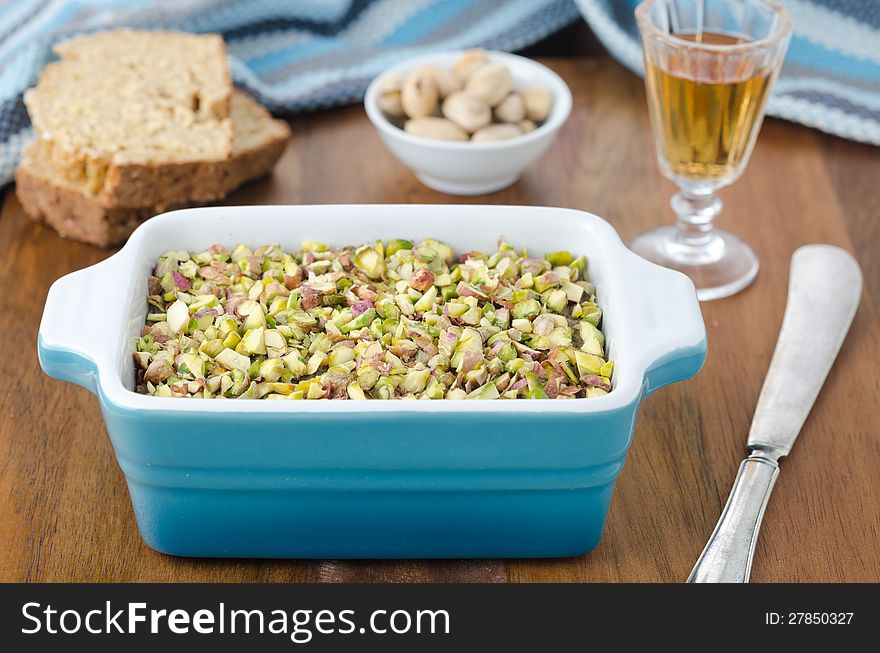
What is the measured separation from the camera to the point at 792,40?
1.90m

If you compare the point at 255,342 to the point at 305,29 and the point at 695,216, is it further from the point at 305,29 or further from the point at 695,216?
the point at 305,29

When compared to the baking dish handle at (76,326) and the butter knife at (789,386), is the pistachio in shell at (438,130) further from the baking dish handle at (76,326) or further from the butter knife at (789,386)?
the baking dish handle at (76,326)

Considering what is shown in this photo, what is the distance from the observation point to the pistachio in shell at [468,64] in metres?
1.66

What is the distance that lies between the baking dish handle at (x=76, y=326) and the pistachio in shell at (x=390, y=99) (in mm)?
696

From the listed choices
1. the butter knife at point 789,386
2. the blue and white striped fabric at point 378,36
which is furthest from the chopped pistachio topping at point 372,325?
the blue and white striped fabric at point 378,36

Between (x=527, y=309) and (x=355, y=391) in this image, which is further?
(x=527, y=309)

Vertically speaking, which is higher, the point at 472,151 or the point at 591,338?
the point at 591,338

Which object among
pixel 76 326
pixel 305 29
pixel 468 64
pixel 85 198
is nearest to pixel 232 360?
pixel 76 326

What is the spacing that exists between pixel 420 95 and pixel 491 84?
0.34 feet

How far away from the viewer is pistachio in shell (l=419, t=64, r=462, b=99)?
1625 millimetres

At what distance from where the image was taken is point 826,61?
6.13 ft

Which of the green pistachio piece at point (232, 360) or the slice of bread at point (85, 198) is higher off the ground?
the green pistachio piece at point (232, 360)

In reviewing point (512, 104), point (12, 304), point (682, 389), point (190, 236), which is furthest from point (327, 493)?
point (512, 104)

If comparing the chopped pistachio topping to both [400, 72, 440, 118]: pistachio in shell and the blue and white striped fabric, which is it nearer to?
[400, 72, 440, 118]: pistachio in shell
